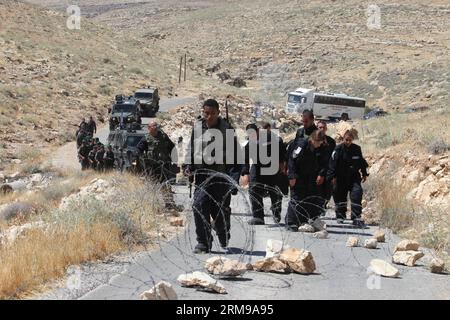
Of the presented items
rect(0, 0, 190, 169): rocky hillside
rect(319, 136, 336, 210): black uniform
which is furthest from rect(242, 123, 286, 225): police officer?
rect(0, 0, 190, 169): rocky hillside

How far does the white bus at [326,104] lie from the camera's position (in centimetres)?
5369

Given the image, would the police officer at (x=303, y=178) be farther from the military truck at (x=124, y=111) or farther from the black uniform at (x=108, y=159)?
the military truck at (x=124, y=111)

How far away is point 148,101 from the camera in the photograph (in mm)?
42969

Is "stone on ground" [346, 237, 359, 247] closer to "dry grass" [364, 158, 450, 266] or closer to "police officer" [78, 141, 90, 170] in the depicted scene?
"dry grass" [364, 158, 450, 266]

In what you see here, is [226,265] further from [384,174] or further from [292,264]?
[384,174]

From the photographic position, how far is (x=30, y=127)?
127 ft

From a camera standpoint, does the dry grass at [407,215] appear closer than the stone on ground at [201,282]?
No

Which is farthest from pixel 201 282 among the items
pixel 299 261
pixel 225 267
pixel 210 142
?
pixel 210 142

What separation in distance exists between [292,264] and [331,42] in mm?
81619

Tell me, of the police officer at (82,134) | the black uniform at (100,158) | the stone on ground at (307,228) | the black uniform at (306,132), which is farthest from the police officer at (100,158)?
the stone on ground at (307,228)

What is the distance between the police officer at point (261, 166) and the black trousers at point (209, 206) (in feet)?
9.00

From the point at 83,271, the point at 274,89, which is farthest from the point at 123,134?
the point at 274,89

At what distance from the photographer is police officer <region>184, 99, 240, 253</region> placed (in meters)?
8.68

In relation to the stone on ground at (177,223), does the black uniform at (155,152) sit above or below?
above
